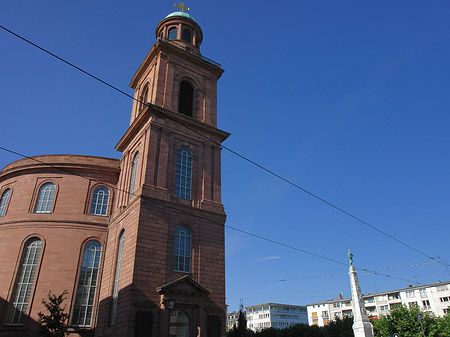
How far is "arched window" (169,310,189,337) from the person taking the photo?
70.5ft

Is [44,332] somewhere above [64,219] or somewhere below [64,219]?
below

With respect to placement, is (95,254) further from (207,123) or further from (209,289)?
(207,123)

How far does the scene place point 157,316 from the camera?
20609 mm

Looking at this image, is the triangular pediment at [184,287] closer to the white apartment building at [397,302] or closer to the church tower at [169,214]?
the church tower at [169,214]

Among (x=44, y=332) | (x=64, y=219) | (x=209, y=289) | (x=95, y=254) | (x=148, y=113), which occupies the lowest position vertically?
(x=44, y=332)

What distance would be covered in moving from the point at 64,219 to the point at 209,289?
42.2 ft

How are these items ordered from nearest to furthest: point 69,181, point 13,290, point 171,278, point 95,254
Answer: point 171,278 < point 13,290 < point 95,254 < point 69,181

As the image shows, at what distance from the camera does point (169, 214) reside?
23.9 m

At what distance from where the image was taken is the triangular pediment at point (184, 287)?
69.1 feet

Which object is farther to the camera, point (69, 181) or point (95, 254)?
point (69, 181)

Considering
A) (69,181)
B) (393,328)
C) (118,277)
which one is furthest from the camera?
(393,328)

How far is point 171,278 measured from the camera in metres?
→ 22.2

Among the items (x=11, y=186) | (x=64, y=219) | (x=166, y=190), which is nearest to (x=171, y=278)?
(x=166, y=190)

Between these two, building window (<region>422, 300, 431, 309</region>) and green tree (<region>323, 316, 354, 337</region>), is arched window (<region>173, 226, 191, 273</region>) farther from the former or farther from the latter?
building window (<region>422, 300, 431, 309</region>)
